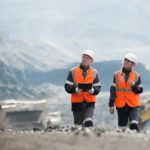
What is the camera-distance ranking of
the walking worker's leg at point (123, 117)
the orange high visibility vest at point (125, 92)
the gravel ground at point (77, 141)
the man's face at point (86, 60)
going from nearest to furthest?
the gravel ground at point (77, 141) → the man's face at point (86, 60) → the orange high visibility vest at point (125, 92) → the walking worker's leg at point (123, 117)

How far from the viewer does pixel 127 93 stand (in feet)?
47.4

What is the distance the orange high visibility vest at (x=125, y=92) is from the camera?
14.4 metres

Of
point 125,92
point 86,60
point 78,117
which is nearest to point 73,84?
point 86,60

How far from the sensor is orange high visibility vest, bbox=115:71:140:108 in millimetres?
14359

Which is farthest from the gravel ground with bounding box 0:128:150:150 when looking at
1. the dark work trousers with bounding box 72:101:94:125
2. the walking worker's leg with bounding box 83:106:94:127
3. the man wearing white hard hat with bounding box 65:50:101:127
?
the dark work trousers with bounding box 72:101:94:125

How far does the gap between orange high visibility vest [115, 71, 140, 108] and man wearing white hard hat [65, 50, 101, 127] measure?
42cm

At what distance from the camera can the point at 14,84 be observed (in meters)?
153

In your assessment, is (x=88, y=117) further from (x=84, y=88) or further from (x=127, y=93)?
(x=127, y=93)

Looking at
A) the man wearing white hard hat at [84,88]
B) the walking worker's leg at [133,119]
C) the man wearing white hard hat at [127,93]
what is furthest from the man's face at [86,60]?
the walking worker's leg at [133,119]

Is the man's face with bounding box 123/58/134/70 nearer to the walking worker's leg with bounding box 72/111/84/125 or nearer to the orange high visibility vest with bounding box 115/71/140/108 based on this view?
the orange high visibility vest with bounding box 115/71/140/108

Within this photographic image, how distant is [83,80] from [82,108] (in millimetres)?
579

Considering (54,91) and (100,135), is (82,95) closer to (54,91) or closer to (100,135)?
(100,135)

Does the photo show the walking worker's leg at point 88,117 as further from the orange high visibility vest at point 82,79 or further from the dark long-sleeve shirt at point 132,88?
the dark long-sleeve shirt at point 132,88

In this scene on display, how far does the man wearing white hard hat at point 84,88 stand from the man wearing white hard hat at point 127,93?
1.30 feet
